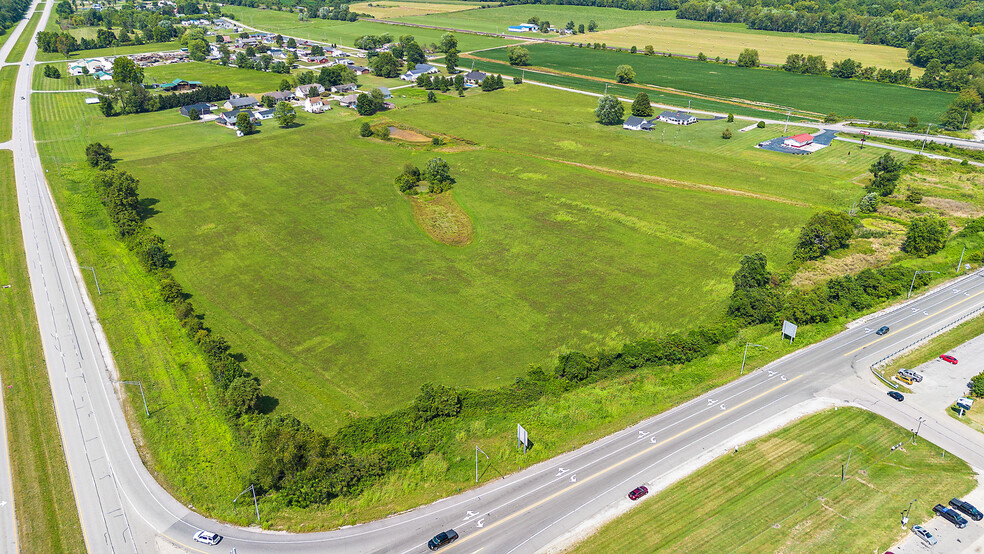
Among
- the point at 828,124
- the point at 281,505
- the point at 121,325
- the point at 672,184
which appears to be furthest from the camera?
the point at 828,124

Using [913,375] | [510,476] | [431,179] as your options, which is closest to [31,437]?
[510,476]

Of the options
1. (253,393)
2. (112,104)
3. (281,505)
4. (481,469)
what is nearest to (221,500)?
(281,505)

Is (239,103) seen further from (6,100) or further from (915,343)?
(915,343)

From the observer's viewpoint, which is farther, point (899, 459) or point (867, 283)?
point (867, 283)

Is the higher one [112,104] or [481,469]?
[112,104]

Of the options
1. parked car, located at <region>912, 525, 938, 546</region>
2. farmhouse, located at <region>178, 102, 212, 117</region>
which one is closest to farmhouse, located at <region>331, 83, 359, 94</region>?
farmhouse, located at <region>178, 102, 212, 117</region>

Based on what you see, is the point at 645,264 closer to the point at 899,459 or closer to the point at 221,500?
the point at 899,459

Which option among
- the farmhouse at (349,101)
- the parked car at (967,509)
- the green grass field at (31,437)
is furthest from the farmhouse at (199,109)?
the parked car at (967,509)

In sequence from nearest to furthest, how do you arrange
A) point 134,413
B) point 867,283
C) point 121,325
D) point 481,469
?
point 481,469 < point 134,413 < point 121,325 < point 867,283
